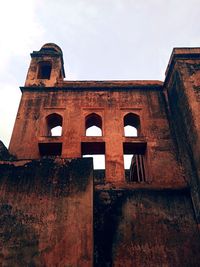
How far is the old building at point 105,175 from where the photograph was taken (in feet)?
19.7

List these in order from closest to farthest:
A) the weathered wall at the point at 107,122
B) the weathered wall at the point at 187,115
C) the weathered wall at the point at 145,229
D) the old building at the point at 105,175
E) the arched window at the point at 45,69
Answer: the old building at the point at 105,175 < the weathered wall at the point at 145,229 < the weathered wall at the point at 187,115 < the weathered wall at the point at 107,122 < the arched window at the point at 45,69

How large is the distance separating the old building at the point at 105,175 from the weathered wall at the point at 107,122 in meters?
0.03

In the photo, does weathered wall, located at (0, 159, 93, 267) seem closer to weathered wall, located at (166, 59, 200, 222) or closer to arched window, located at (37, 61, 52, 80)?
weathered wall, located at (166, 59, 200, 222)

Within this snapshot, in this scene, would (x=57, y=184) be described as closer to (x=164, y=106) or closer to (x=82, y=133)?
(x=82, y=133)

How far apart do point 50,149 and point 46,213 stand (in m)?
3.67

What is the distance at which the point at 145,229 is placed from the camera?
732 centimetres

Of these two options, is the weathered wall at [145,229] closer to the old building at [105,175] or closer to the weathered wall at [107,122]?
the old building at [105,175]

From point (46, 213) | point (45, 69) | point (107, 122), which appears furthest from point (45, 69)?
point (46, 213)

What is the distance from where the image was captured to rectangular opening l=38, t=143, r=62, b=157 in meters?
9.41

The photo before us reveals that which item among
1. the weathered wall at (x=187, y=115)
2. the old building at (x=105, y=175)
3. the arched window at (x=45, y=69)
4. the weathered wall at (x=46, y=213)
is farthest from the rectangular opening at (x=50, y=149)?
the arched window at (x=45, y=69)

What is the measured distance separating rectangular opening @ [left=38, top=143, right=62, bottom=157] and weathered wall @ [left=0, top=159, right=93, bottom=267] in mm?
2509

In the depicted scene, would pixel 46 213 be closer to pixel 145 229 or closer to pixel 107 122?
pixel 145 229

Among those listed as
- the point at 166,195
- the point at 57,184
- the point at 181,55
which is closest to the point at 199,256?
→ the point at 166,195

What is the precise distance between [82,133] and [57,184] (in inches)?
132
